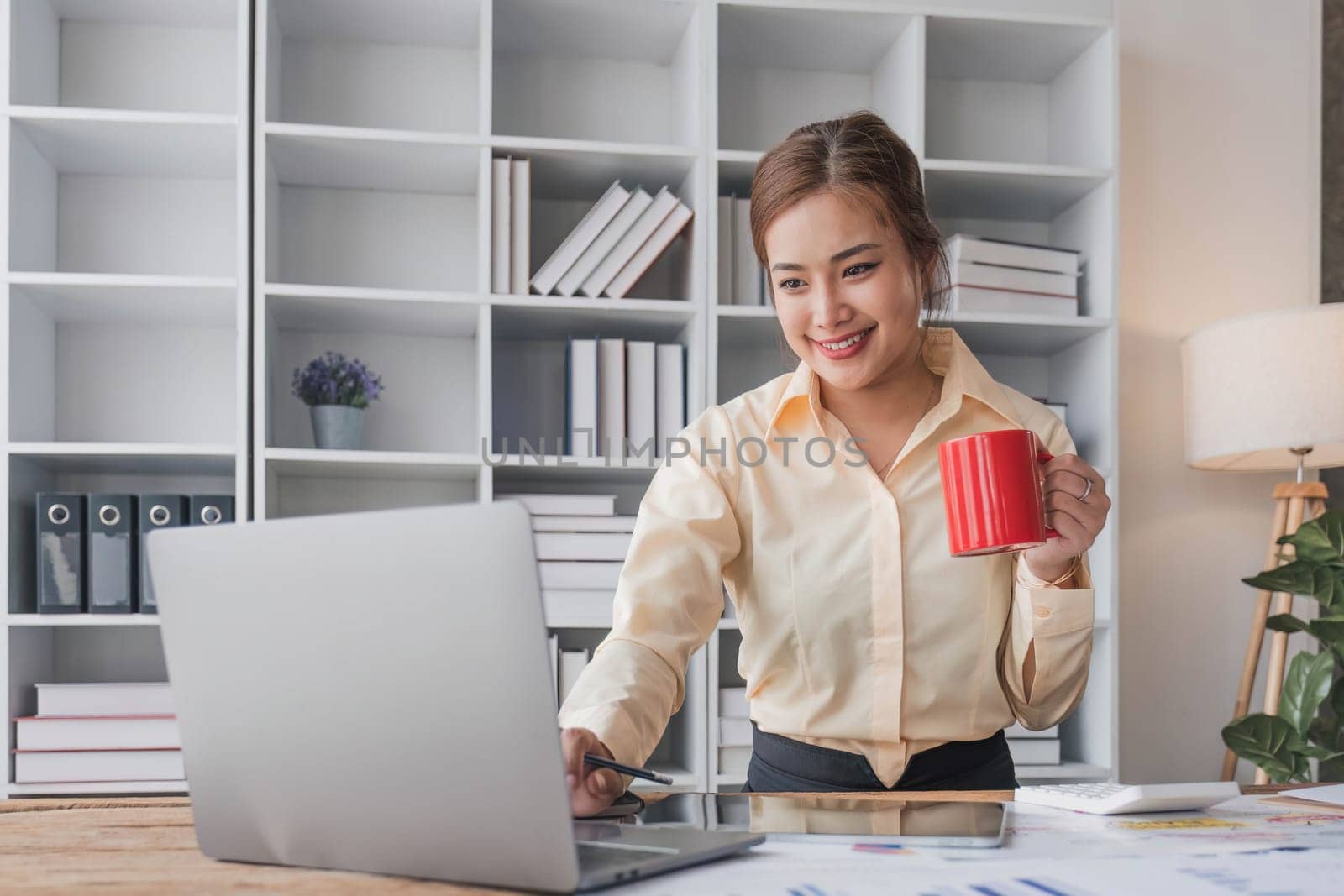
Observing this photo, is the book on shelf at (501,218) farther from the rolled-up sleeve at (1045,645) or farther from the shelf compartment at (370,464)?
the rolled-up sleeve at (1045,645)

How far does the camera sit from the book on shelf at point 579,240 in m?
2.37

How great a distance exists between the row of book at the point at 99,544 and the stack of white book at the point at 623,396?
0.73 m

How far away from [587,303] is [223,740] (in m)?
1.65

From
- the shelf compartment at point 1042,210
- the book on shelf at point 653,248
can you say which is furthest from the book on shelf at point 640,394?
the shelf compartment at point 1042,210

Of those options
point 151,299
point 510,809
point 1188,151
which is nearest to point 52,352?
point 151,299

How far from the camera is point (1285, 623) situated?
7.88ft

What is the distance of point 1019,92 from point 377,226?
1571 millimetres

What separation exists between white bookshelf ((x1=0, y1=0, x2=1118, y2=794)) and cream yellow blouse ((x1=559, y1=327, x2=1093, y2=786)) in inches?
35.0

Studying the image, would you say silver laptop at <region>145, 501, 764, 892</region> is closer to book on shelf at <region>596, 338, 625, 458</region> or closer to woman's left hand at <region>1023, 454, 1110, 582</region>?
woman's left hand at <region>1023, 454, 1110, 582</region>

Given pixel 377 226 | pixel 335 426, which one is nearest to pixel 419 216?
pixel 377 226

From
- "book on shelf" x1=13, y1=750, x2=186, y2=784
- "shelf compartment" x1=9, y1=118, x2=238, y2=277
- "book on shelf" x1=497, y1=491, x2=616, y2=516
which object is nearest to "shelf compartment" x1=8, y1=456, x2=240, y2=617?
"book on shelf" x1=13, y1=750, x2=186, y2=784

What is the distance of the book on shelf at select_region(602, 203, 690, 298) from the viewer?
241 cm

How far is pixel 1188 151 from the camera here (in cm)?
284

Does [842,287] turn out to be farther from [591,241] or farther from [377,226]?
Result: [377,226]
